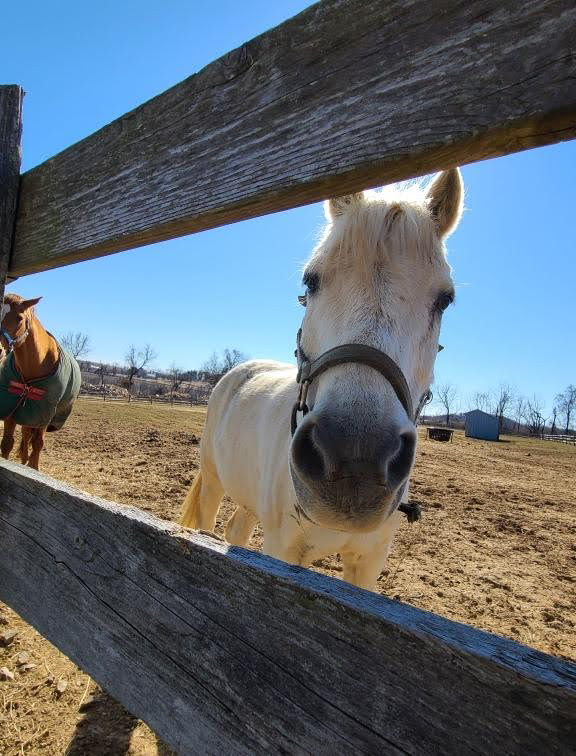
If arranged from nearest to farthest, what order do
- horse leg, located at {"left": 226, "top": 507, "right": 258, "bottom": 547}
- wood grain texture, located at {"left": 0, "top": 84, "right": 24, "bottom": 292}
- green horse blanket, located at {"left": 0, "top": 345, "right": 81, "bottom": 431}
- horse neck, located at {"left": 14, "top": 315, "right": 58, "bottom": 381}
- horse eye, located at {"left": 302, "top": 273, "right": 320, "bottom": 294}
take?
wood grain texture, located at {"left": 0, "top": 84, "right": 24, "bottom": 292} → horse eye, located at {"left": 302, "top": 273, "right": 320, "bottom": 294} → horse leg, located at {"left": 226, "top": 507, "right": 258, "bottom": 547} → green horse blanket, located at {"left": 0, "top": 345, "right": 81, "bottom": 431} → horse neck, located at {"left": 14, "top": 315, "right": 58, "bottom": 381}

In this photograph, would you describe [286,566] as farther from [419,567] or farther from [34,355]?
[34,355]

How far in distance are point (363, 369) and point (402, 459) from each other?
28 centimetres

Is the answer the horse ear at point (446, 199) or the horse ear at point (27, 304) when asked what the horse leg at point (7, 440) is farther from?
the horse ear at point (446, 199)

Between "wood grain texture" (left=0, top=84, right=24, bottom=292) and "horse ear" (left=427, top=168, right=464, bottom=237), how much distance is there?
158cm

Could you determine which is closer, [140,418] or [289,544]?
[289,544]

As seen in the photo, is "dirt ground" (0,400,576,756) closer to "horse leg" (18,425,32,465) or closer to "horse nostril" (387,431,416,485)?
"horse leg" (18,425,32,465)

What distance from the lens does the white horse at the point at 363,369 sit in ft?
3.68

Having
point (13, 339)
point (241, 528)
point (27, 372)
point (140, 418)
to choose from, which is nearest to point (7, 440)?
point (27, 372)

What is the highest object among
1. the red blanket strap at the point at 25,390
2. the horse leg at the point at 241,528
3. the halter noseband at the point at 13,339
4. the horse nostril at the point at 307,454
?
the halter noseband at the point at 13,339

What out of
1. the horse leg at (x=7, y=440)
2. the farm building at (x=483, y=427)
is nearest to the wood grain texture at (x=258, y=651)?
the horse leg at (x=7, y=440)

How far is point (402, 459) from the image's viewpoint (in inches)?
48.1

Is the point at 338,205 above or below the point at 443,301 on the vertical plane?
above

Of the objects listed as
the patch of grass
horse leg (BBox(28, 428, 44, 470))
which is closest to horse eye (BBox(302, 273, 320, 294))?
horse leg (BBox(28, 428, 44, 470))

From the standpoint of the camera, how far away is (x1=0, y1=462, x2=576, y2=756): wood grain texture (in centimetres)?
53
